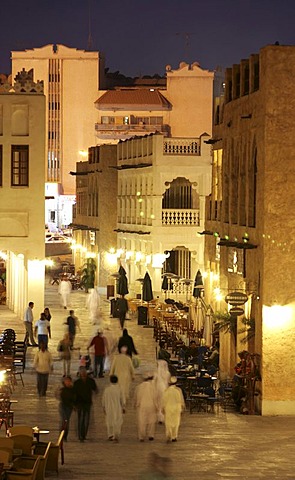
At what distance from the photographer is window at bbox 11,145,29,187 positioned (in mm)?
40656

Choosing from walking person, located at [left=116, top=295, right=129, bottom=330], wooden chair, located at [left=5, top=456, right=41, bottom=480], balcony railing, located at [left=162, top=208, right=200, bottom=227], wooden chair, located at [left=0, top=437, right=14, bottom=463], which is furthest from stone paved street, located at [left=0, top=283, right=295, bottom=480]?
balcony railing, located at [left=162, top=208, right=200, bottom=227]

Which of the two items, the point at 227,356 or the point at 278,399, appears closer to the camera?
the point at 278,399

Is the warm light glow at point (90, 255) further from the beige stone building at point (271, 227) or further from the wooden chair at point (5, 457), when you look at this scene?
the wooden chair at point (5, 457)

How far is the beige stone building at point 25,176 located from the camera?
4053cm

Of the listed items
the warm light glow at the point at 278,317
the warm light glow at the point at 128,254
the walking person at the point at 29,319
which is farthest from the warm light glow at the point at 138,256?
the warm light glow at the point at 278,317

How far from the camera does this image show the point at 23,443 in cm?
1917

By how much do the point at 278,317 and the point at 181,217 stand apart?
24.8 m

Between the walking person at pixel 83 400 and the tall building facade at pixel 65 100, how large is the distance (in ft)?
325

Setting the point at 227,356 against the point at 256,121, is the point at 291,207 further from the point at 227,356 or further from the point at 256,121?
the point at 227,356

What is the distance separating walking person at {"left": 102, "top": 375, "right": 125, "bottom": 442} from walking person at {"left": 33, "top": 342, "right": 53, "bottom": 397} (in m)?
4.54

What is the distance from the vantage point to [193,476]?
19750mm

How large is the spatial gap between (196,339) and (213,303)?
1.31 m

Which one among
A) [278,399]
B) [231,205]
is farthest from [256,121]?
[278,399]

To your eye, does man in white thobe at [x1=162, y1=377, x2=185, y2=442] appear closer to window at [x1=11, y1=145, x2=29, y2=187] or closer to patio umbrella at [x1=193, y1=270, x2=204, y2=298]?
patio umbrella at [x1=193, y1=270, x2=204, y2=298]
